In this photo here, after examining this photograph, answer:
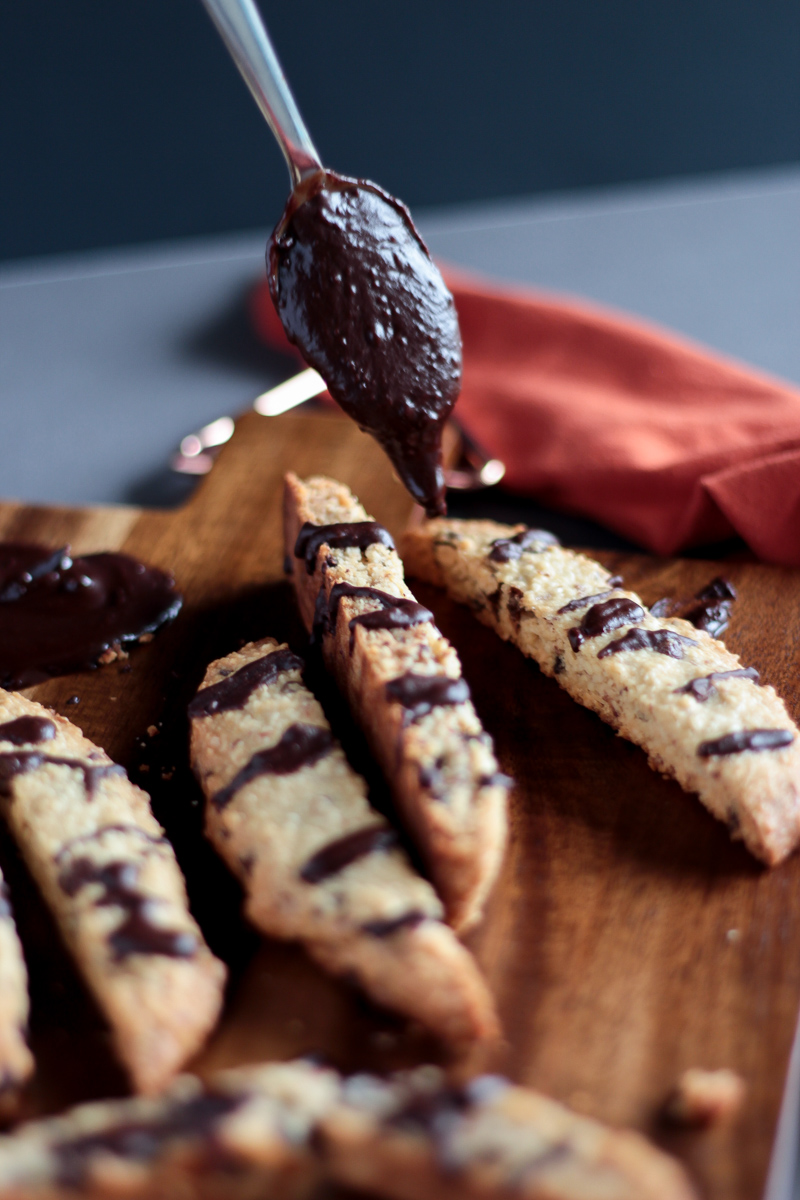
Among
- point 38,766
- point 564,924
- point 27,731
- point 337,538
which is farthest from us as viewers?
point 337,538

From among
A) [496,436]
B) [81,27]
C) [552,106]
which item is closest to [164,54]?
[81,27]

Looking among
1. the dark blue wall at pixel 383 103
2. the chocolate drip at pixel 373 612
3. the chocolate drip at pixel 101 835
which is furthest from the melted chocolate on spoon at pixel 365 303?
the dark blue wall at pixel 383 103

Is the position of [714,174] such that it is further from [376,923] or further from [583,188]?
[376,923]

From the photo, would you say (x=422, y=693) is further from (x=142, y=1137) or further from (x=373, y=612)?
(x=142, y=1137)

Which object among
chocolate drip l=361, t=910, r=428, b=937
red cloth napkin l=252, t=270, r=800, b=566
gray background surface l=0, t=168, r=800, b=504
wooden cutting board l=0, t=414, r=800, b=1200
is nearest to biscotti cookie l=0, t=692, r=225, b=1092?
wooden cutting board l=0, t=414, r=800, b=1200

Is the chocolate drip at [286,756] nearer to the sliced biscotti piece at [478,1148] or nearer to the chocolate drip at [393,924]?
the chocolate drip at [393,924]

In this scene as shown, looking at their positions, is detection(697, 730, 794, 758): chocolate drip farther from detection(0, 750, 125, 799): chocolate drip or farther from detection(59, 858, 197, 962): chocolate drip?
detection(0, 750, 125, 799): chocolate drip

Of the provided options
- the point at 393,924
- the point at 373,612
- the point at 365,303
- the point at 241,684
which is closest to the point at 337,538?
the point at 373,612
